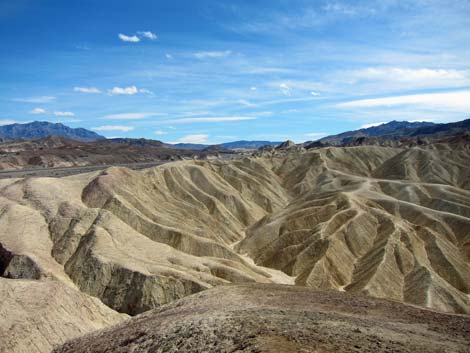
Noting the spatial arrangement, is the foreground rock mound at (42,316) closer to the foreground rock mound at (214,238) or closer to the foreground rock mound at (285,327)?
the foreground rock mound at (285,327)

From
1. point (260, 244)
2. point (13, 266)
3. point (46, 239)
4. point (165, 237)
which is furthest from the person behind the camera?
point (260, 244)

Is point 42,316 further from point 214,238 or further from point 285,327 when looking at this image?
point 214,238

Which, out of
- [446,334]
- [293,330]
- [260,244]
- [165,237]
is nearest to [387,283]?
[260,244]

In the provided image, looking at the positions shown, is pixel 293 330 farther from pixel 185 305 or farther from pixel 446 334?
pixel 185 305

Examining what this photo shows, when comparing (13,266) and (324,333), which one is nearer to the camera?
(324,333)

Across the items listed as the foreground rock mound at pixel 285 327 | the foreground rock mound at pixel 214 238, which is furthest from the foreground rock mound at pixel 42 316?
the foreground rock mound at pixel 214 238

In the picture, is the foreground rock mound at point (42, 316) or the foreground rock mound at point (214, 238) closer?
the foreground rock mound at point (42, 316)
